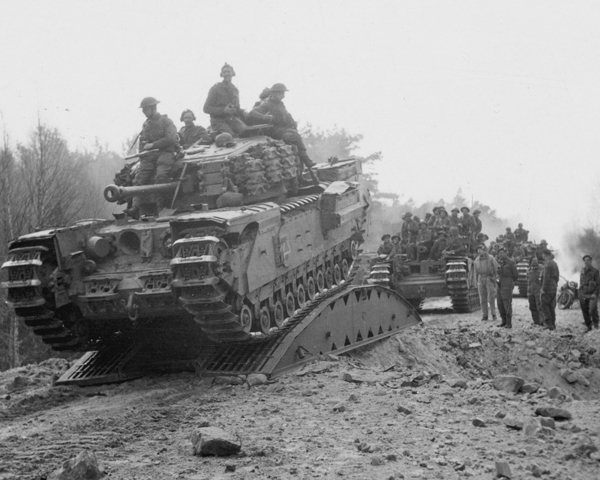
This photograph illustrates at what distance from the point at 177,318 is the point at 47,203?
1350cm

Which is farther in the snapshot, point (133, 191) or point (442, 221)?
point (442, 221)

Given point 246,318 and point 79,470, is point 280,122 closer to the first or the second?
point 246,318

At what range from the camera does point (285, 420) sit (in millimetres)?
9047

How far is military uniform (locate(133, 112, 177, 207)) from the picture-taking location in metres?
13.9

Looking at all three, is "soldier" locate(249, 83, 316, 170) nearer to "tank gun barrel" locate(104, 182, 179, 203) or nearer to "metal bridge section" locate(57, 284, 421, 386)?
"tank gun barrel" locate(104, 182, 179, 203)

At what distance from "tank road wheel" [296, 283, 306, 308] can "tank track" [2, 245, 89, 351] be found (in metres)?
4.09

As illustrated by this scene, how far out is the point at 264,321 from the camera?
12805 millimetres

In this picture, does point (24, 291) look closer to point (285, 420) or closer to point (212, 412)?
point (212, 412)

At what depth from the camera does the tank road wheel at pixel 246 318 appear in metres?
11.8

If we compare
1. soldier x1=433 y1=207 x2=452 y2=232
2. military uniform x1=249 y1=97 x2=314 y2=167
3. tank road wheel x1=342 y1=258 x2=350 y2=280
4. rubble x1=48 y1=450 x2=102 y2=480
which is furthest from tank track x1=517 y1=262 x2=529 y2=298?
rubble x1=48 y1=450 x2=102 y2=480

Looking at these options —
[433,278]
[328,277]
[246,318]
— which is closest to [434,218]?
[433,278]

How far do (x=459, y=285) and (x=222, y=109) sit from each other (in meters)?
9.59

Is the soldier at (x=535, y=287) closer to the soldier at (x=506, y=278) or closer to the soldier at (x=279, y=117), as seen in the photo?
the soldier at (x=506, y=278)

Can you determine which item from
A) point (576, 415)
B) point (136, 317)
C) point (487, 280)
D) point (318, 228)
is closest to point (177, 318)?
point (136, 317)
